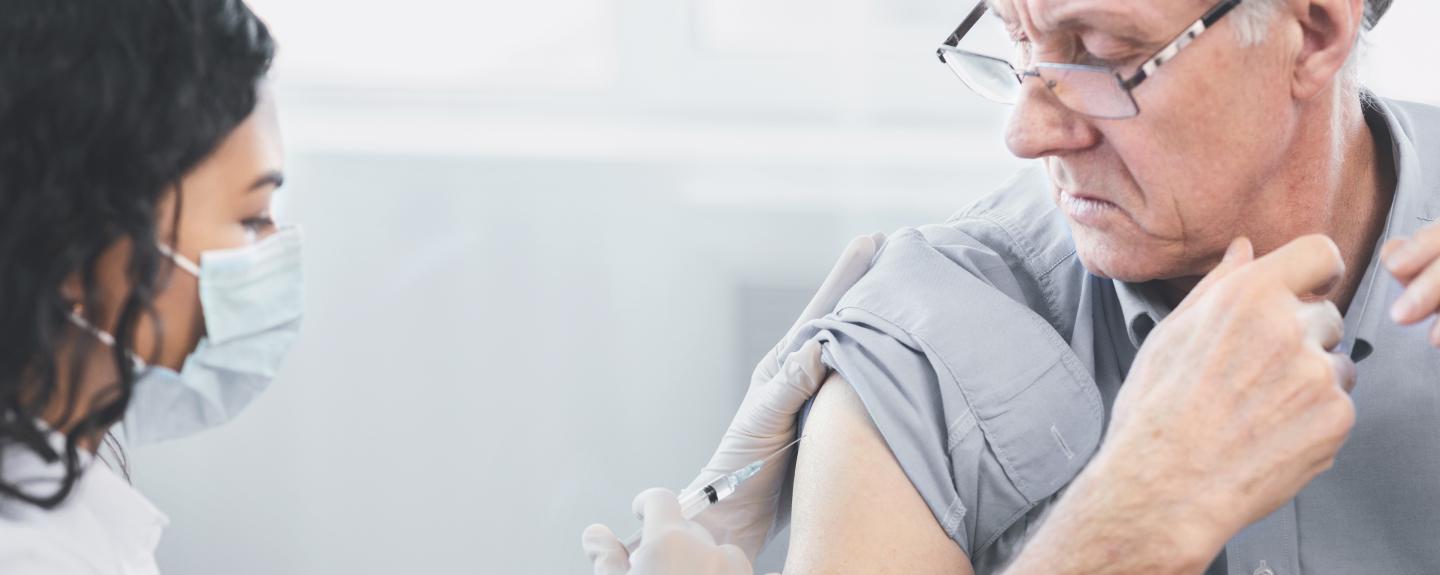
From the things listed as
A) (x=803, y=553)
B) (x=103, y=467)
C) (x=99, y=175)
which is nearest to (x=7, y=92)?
(x=99, y=175)

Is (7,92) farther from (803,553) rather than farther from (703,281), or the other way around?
(703,281)

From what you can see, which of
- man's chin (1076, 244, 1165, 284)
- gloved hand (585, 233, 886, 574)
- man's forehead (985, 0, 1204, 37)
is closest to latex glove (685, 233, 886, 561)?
gloved hand (585, 233, 886, 574)

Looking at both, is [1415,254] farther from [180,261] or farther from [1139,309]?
[180,261]

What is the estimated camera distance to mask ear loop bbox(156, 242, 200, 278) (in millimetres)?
1031

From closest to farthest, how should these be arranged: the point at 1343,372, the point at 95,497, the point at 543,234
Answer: the point at 95,497
the point at 1343,372
the point at 543,234

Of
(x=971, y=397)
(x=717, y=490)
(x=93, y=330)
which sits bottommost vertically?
(x=717, y=490)

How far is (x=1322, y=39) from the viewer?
4.16 feet

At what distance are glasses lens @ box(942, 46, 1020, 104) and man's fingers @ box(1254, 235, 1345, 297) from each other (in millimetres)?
351

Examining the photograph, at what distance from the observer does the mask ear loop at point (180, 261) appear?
1031 mm

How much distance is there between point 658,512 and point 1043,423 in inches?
15.9

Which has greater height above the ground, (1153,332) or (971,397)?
(1153,332)

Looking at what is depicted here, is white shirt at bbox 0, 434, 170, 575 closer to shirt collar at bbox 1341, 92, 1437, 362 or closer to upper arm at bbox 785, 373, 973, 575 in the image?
upper arm at bbox 785, 373, 973, 575

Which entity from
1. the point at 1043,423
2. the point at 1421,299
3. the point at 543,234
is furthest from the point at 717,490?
the point at 543,234

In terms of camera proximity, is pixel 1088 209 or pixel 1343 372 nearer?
pixel 1343 372
